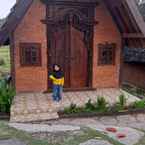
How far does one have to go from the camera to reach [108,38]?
31.9ft

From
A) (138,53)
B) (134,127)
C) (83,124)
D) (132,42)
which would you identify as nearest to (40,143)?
(83,124)

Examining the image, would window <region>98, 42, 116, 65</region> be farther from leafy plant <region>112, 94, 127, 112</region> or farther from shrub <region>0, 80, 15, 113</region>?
shrub <region>0, 80, 15, 113</region>

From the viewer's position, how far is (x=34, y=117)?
6664 mm

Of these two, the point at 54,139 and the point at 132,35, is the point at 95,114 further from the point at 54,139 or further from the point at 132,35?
the point at 132,35

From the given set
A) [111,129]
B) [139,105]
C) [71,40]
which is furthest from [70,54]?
[111,129]

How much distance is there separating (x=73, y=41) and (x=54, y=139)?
4899 millimetres

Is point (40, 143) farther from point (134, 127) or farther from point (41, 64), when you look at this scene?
point (41, 64)

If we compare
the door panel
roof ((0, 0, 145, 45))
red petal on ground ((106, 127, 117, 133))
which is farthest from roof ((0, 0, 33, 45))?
red petal on ground ((106, 127, 117, 133))

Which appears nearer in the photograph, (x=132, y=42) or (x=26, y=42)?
(x=26, y=42)

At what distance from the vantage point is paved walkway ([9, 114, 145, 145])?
215 inches

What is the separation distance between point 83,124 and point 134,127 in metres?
1.31

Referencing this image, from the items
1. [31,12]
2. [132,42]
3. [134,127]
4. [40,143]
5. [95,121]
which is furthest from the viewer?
[132,42]

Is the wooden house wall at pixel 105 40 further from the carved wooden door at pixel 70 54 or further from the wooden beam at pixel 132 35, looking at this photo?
the carved wooden door at pixel 70 54

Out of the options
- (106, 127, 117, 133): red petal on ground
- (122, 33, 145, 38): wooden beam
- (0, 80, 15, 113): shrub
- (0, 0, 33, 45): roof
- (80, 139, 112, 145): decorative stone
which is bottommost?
(80, 139, 112, 145): decorative stone
